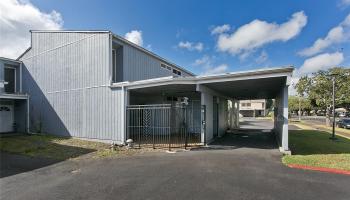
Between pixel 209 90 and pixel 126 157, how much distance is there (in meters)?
5.60

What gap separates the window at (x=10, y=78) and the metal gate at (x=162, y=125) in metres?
11.3

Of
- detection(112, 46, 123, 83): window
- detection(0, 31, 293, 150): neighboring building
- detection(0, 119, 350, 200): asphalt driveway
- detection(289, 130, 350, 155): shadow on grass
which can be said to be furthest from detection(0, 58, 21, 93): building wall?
detection(289, 130, 350, 155): shadow on grass

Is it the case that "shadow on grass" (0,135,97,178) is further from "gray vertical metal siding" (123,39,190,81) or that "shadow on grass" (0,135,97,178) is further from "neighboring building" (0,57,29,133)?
"neighboring building" (0,57,29,133)

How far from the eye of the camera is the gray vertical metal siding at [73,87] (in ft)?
37.7

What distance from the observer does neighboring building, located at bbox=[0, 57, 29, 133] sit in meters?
16.0

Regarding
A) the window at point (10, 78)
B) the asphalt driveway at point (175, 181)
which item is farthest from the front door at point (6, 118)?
the asphalt driveway at point (175, 181)

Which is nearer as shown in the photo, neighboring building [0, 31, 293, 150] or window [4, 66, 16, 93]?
neighboring building [0, 31, 293, 150]

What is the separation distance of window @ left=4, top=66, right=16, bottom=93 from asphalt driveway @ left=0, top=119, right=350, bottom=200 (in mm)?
13128

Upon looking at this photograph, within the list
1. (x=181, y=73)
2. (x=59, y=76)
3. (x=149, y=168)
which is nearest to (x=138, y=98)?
(x=59, y=76)

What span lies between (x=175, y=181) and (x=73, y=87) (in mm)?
10347

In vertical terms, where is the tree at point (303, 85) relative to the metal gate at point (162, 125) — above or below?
above

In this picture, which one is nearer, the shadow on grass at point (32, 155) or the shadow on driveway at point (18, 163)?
the shadow on driveway at point (18, 163)

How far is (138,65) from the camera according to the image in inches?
553

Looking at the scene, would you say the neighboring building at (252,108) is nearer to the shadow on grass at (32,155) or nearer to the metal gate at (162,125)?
the metal gate at (162,125)
